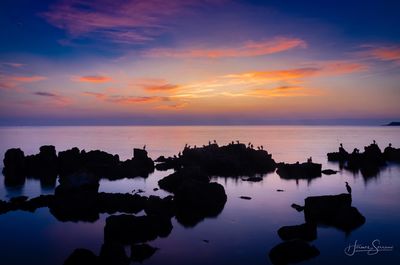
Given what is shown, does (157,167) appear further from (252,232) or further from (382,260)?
(382,260)

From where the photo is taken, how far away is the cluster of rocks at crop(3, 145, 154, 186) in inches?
3253

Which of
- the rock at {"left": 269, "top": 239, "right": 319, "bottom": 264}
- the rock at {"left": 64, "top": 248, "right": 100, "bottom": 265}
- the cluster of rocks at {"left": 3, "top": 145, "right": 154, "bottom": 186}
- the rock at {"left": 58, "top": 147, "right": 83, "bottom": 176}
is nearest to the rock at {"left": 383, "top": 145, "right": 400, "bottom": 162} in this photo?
the cluster of rocks at {"left": 3, "top": 145, "right": 154, "bottom": 186}

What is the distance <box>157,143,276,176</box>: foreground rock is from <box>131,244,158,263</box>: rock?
52449mm

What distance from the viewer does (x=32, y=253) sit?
112 feet

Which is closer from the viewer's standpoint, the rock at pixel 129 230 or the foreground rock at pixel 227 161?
the rock at pixel 129 230

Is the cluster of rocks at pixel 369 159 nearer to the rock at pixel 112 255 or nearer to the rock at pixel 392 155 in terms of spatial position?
the rock at pixel 392 155

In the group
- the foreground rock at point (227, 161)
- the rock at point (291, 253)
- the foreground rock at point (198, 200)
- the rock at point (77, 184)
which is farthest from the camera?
the foreground rock at point (227, 161)

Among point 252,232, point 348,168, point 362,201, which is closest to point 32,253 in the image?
point 252,232

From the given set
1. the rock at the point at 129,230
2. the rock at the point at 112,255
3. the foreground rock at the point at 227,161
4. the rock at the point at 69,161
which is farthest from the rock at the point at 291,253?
the rock at the point at 69,161

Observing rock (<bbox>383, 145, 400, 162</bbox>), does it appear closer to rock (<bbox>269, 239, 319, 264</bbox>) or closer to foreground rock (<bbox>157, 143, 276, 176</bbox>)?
foreground rock (<bbox>157, 143, 276, 176</bbox>)

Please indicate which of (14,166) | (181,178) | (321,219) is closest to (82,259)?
(321,219)

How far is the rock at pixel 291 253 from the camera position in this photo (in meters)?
30.0

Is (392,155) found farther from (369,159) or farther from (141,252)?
(141,252)

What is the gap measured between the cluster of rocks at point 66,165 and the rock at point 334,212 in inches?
1942
